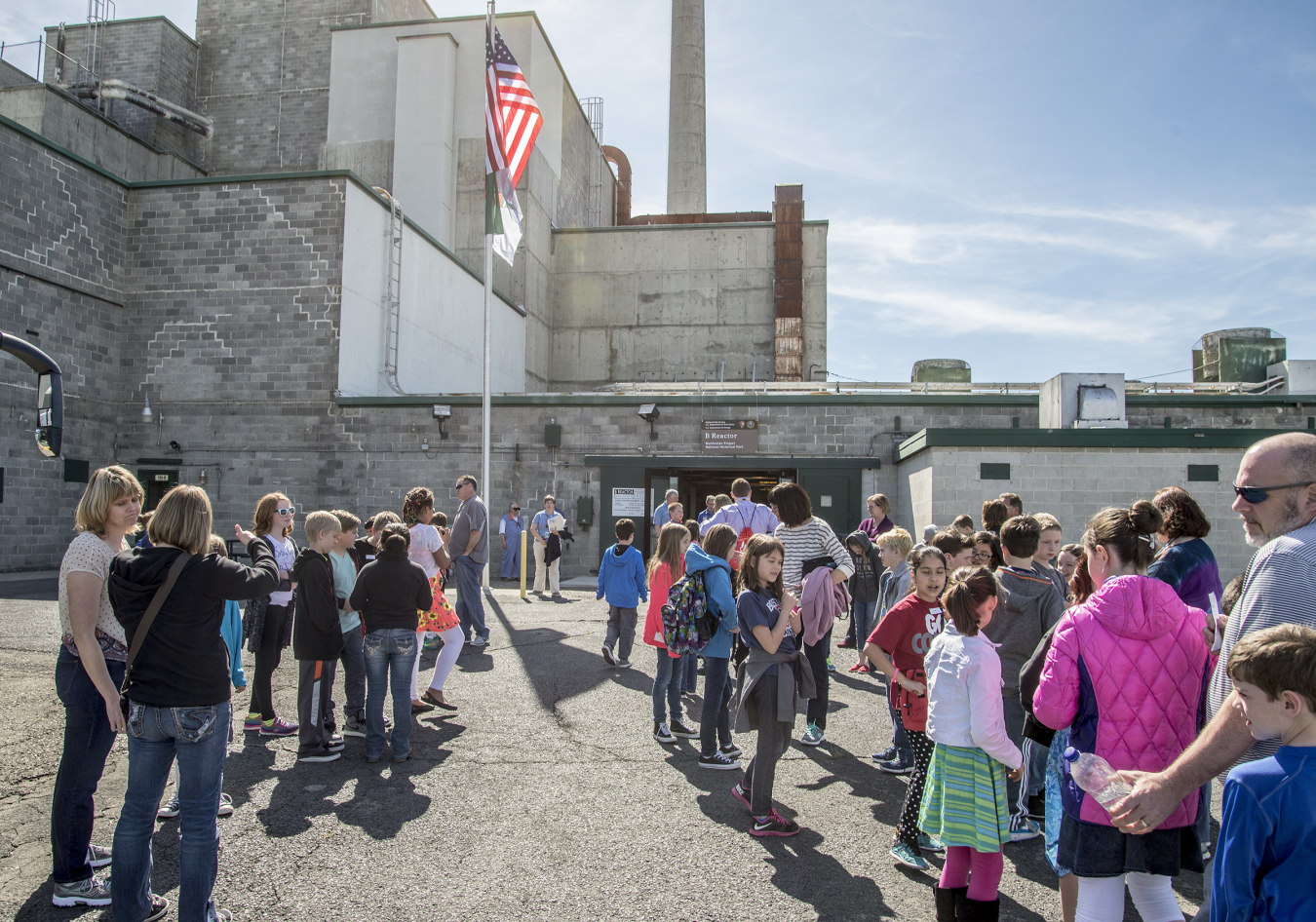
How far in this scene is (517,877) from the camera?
3.89m

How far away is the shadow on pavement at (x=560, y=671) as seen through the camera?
7609 millimetres

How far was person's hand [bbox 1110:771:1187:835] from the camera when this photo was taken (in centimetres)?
239

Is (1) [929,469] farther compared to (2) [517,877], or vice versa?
(1) [929,469]

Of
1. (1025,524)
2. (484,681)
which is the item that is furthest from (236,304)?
(1025,524)

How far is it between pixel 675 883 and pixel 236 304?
18.7 meters

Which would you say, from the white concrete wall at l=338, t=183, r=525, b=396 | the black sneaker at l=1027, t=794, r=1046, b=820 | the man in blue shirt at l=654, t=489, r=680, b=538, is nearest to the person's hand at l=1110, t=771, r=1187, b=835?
the black sneaker at l=1027, t=794, r=1046, b=820

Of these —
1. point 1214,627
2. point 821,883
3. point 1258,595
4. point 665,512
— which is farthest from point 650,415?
point 1258,595

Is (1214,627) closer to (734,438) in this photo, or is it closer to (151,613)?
(151,613)

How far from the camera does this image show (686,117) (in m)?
35.7

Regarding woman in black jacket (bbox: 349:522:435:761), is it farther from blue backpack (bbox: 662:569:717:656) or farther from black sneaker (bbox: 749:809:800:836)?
black sneaker (bbox: 749:809:800:836)

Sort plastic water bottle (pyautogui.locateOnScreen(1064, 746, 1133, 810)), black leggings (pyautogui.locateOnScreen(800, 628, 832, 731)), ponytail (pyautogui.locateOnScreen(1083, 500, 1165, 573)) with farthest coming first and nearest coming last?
1. black leggings (pyautogui.locateOnScreen(800, 628, 832, 731))
2. ponytail (pyautogui.locateOnScreen(1083, 500, 1165, 573))
3. plastic water bottle (pyautogui.locateOnScreen(1064, 746, 1133, 810))

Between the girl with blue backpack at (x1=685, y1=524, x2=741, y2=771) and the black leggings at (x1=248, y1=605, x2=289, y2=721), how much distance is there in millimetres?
3200

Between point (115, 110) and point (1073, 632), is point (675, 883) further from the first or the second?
point (115, 110)

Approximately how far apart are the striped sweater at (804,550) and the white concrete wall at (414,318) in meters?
14.8
